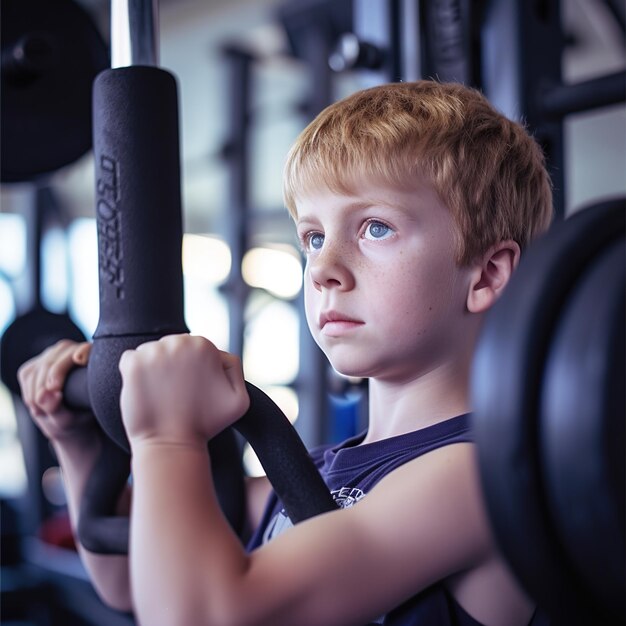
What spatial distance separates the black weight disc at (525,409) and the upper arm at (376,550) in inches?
5.8

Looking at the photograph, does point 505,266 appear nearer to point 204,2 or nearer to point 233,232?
point 233,232

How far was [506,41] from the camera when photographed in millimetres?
1105

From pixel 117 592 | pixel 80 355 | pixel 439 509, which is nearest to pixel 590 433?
pixel 439 509

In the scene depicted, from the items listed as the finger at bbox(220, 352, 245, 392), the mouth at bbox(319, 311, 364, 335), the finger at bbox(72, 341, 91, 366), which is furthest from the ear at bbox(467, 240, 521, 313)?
the finger at bbox(72, 341, 91, 366)

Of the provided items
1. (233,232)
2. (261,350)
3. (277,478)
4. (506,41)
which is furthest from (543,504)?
(261,350)

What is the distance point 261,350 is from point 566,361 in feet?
13.1

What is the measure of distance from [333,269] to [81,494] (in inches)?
14.1

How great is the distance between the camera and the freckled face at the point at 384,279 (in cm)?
63

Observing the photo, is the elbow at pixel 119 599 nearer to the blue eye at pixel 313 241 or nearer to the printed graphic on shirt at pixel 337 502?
the printed graphic on shirt at pixel 337 502

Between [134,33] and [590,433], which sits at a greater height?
[134,33]

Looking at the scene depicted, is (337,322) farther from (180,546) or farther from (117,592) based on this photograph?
(117,592)

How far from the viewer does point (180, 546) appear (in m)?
0.49

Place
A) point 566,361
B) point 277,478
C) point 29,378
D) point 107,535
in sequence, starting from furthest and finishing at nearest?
1. point 29,378
2. point 107,535
3. point 277,478
4. point 566,361

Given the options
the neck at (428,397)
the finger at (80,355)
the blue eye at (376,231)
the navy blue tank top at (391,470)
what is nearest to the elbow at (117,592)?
the navy blue tank top at (391,470)
